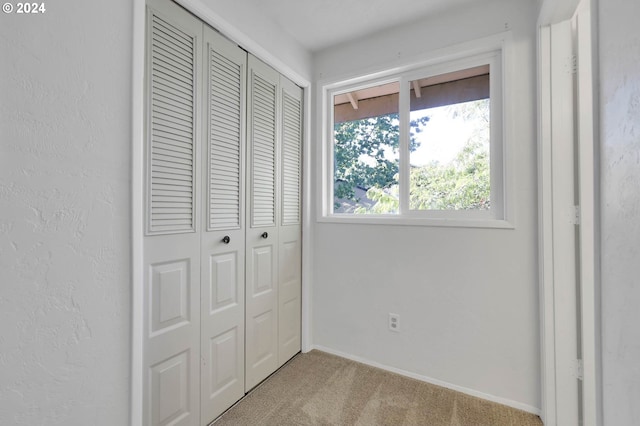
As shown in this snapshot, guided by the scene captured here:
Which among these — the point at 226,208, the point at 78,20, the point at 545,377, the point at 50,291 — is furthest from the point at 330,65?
the point at 545,377

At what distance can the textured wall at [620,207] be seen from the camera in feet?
2.08

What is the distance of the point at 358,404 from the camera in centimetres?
173

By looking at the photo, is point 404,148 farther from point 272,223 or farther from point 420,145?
point 272,223

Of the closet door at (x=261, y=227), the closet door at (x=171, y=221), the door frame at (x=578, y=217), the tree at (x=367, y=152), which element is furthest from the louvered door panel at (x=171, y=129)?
the door frame at (x=578, y=217)

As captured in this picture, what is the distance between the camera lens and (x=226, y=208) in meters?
1.67

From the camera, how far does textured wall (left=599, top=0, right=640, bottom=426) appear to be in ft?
2.08

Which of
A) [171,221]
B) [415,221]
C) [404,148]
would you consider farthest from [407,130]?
[171,221]

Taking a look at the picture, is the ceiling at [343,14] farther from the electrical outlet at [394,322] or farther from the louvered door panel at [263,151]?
the electrical outlet at [394,322]

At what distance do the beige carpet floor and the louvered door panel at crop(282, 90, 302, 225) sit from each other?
111 cm

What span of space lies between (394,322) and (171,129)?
184 cm

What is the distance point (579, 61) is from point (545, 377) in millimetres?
1681

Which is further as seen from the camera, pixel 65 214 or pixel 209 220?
pixel 209 220

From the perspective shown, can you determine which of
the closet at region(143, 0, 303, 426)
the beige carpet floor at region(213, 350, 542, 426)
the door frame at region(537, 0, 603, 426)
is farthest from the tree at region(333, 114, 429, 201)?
the beige carpet floor at region(213, 350, 542, 426)

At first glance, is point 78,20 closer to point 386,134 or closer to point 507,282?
point 386,134
